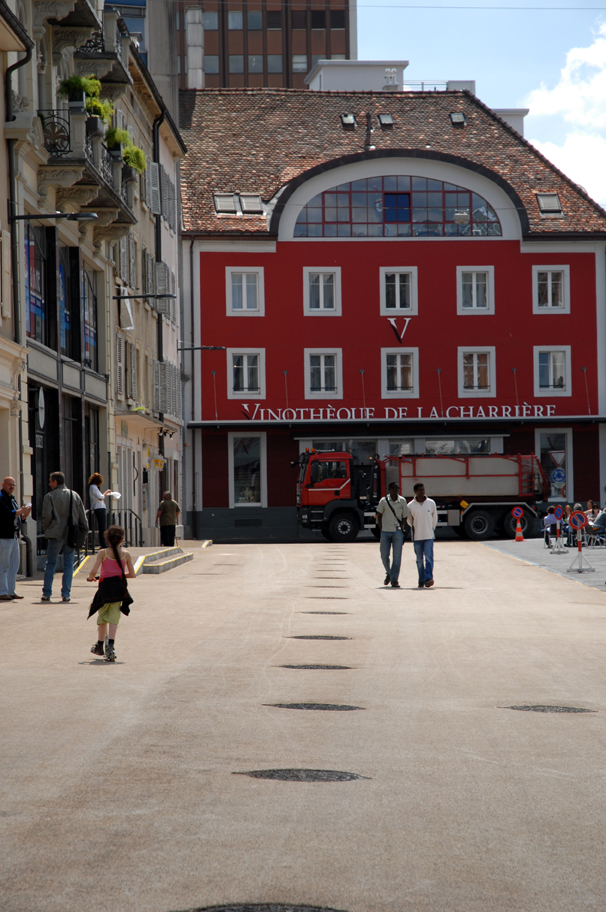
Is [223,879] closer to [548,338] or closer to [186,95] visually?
[548,338]

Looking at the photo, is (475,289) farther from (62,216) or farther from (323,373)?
(62,216)

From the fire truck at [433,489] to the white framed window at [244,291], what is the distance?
861cm

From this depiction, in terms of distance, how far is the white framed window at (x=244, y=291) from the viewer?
50.3 metres

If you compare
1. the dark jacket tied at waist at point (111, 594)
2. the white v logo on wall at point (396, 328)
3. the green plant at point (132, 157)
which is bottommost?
the dark jacket tied at waist at point (111, 594)

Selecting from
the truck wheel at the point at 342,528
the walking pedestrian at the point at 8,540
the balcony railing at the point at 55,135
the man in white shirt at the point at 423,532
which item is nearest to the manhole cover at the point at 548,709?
the walking pedestrian at the point at 8,540

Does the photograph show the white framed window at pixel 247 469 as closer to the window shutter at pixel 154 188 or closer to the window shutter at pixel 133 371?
the window shutter at pixel 154 188

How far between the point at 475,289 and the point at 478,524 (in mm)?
11680

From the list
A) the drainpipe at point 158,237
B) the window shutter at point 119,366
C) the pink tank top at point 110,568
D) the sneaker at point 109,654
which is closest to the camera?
the sneaker at point 109,654

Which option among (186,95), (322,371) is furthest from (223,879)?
(186,95)

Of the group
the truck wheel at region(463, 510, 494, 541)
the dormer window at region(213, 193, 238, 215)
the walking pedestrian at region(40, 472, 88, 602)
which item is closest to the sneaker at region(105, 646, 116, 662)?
the walking pedestrian at region(40, 472, 88, 602)

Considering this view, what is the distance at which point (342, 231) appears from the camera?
50.9 m

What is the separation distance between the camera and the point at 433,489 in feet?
145

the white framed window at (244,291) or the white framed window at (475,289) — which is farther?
the white framed window at (475,289)

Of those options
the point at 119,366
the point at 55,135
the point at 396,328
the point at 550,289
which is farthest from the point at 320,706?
the point at 550,289
